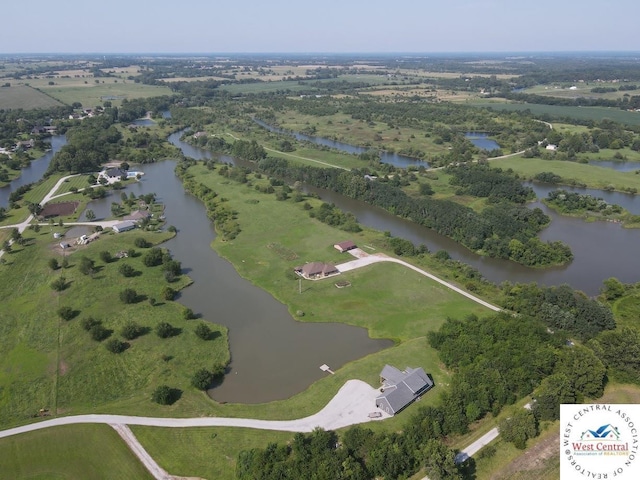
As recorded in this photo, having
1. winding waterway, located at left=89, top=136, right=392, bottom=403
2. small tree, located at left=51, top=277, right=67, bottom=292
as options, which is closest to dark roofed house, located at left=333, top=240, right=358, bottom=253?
winding waterway, located at left=89, top=136, right=392, bottom=403

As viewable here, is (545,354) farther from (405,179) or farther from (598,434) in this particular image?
(405,179)

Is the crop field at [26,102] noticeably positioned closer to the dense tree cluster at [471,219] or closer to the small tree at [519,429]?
the dense tree cluster at [471,219]

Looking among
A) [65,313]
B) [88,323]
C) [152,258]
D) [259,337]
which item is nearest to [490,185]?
[259,337]

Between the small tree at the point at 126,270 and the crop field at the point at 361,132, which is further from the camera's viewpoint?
the crop field at the point at 361,132

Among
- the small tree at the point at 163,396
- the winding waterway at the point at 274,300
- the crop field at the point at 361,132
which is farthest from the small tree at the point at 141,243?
the crop field at the point at 361,132

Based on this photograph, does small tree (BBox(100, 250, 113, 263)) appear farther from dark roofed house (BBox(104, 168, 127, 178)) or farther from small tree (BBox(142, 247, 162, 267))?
dark roofed house (BBox(104, 168, 127, 178))

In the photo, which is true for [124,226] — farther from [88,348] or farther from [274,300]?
[274,300]
